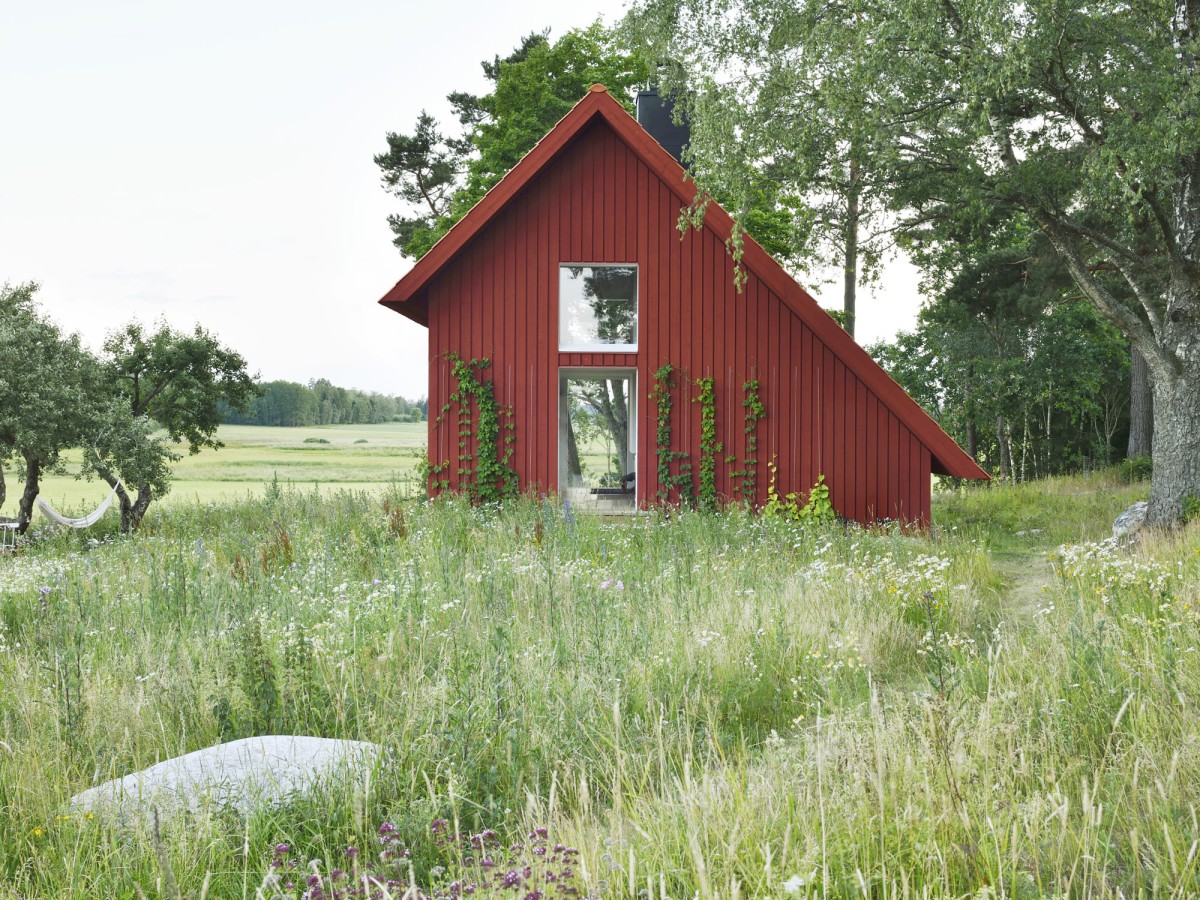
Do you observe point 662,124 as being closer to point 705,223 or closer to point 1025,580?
point 705,223

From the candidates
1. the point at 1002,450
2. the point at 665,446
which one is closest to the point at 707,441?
the point at 665,446

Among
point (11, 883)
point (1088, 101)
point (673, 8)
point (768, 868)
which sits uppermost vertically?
point (673, 8)

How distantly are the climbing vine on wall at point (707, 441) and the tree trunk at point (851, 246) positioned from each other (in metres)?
3.25

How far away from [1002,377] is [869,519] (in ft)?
30.0

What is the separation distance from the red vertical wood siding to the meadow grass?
4809 mm

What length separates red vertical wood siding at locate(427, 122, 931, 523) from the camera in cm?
1259

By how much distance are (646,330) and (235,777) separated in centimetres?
994

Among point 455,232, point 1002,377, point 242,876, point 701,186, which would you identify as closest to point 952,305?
point 1002,377

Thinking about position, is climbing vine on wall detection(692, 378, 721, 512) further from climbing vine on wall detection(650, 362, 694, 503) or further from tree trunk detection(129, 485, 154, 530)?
tree trunk detection(129, 485, 154, 530)

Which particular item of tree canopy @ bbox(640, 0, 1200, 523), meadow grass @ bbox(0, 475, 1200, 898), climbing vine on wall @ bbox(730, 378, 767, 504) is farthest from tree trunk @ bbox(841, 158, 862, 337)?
meadow grass @ bbox(0, 475, 1200, 898)

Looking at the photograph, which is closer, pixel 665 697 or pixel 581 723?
pixel 581 723

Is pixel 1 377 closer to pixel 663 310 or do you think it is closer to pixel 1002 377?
pixel 663 310

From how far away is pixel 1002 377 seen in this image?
19.8m

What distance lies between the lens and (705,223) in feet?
40.4
